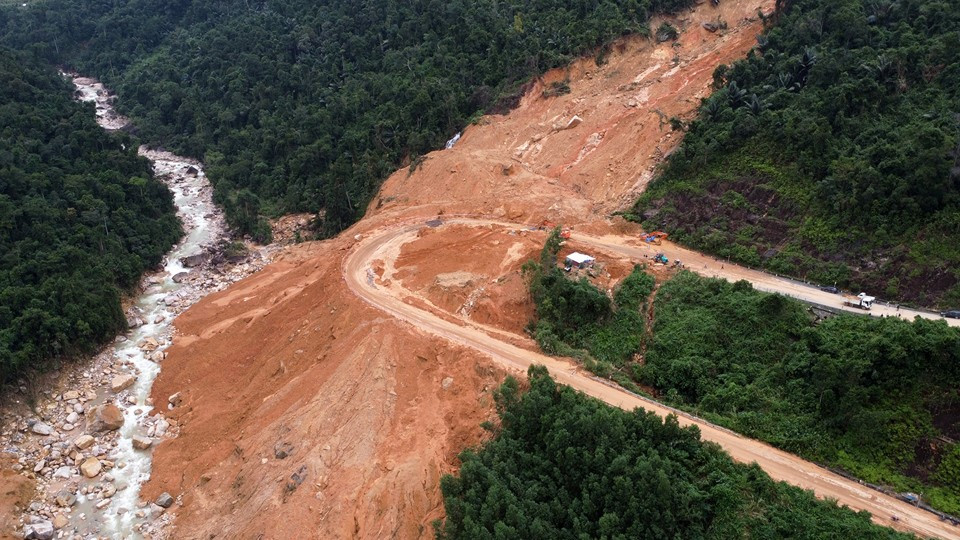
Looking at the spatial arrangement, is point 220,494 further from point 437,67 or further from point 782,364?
point 437,67

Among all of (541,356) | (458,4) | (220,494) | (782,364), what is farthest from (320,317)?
(458,4)

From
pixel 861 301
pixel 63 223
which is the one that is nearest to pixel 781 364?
pixel 861 301

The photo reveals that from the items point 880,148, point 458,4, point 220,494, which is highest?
point 458,4

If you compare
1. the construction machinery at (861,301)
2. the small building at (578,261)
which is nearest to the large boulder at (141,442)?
the small building at (578,261)

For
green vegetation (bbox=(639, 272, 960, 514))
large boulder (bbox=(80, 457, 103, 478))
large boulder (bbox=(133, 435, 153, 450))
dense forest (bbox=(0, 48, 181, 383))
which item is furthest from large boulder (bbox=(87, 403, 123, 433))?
green vegetation (bbox=(639, 272, 960, 514))

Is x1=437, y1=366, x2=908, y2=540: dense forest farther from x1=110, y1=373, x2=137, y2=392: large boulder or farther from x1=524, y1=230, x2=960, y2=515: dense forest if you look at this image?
x1=110, y1=373, x2=137, y2=392: large boulder

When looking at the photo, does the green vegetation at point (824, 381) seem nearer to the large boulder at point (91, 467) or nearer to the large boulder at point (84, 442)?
the large boulder at point (91, 467)
